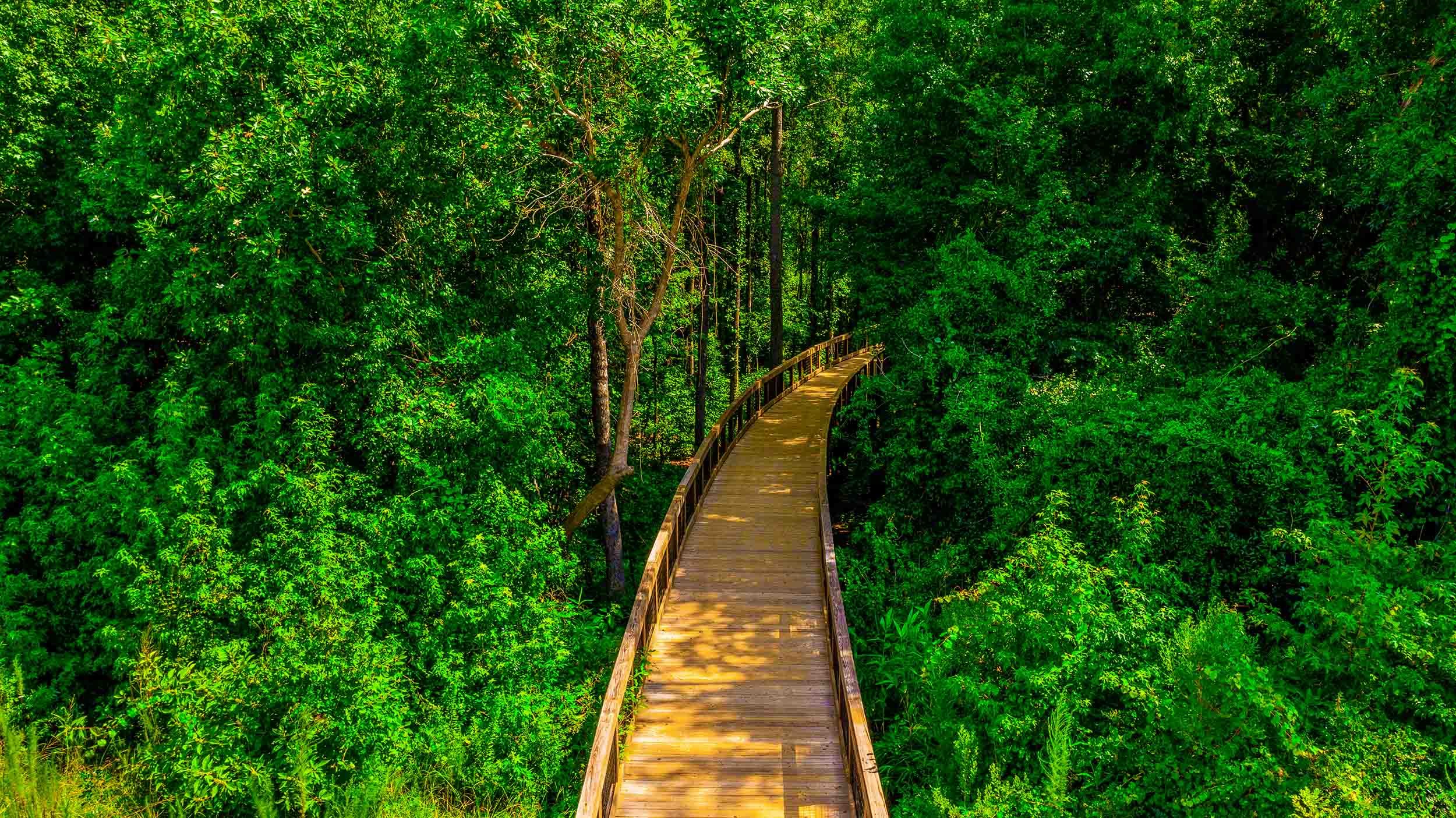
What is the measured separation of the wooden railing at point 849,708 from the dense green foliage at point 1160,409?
0.89 meters

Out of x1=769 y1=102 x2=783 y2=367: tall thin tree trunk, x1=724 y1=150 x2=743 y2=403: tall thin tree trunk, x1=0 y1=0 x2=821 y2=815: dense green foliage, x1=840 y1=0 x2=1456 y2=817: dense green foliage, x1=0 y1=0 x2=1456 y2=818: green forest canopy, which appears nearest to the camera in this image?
x1=840 y1=0 x2=1456 y2=817: dense green foliage

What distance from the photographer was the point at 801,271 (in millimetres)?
36812

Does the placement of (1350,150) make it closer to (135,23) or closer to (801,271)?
(135,23)

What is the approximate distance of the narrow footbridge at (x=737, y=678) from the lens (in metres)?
6.57

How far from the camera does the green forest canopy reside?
22.6 feet

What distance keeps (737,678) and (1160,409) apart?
20.1ft

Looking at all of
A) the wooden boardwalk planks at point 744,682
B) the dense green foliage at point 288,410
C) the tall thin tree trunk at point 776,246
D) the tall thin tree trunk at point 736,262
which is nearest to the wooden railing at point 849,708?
the wooden boardwalk planks at point 744,682

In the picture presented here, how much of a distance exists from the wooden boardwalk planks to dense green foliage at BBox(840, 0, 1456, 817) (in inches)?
39.7

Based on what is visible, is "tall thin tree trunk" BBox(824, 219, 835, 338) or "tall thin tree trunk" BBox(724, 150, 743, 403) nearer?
"tall thin tree trunk" BBox(724, 150, 743, 403)

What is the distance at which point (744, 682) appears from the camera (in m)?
8.17

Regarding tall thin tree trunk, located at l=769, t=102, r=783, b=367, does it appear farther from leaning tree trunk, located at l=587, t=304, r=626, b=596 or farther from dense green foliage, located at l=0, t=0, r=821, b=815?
dense green foliage, located at l=0, t=0, r=821, b=815

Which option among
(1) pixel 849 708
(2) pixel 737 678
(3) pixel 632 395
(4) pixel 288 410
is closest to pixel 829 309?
(3) pixel 632 395

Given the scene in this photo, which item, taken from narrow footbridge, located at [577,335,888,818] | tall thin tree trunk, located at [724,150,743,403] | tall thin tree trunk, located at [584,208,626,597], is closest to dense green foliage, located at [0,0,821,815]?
narrow footbridge, located at [577,335,888,818]

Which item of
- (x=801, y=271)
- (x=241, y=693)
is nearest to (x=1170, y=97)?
(x=241, y=693)
